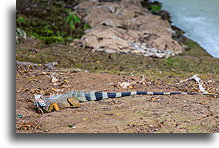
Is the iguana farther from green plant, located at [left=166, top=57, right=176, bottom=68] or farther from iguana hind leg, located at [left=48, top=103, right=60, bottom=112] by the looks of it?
green plant, located at [left=166, top=57, right=176, bottom=68]

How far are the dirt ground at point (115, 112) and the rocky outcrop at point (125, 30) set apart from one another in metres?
3.06

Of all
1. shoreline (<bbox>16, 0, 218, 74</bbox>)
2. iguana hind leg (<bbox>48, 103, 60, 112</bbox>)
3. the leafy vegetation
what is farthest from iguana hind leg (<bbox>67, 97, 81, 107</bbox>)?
the leafy vegetation

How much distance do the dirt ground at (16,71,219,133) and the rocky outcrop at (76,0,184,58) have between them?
3.06 m

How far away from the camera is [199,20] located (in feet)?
31.8

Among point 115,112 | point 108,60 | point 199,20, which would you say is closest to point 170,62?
point 108,60

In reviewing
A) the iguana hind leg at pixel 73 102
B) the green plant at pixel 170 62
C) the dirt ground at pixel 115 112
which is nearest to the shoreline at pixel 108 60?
the green plant at pixel 170 62

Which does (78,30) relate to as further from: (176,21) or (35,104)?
(35,104)

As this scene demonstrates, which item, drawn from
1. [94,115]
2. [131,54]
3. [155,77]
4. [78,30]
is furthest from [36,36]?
[94,115]

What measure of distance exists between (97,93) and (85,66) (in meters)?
2.44

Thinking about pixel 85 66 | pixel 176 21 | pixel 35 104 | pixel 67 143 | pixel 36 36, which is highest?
pixel 176 21

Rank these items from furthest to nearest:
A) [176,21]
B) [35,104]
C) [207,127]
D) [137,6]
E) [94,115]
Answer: [137,6] → [176,21] → [35,104] → [94,115] → [207,127]

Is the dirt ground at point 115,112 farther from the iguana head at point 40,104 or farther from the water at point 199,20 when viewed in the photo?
the water at point 199,20

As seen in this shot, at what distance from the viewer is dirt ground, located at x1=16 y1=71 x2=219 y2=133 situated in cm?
287

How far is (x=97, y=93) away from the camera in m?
3.82
